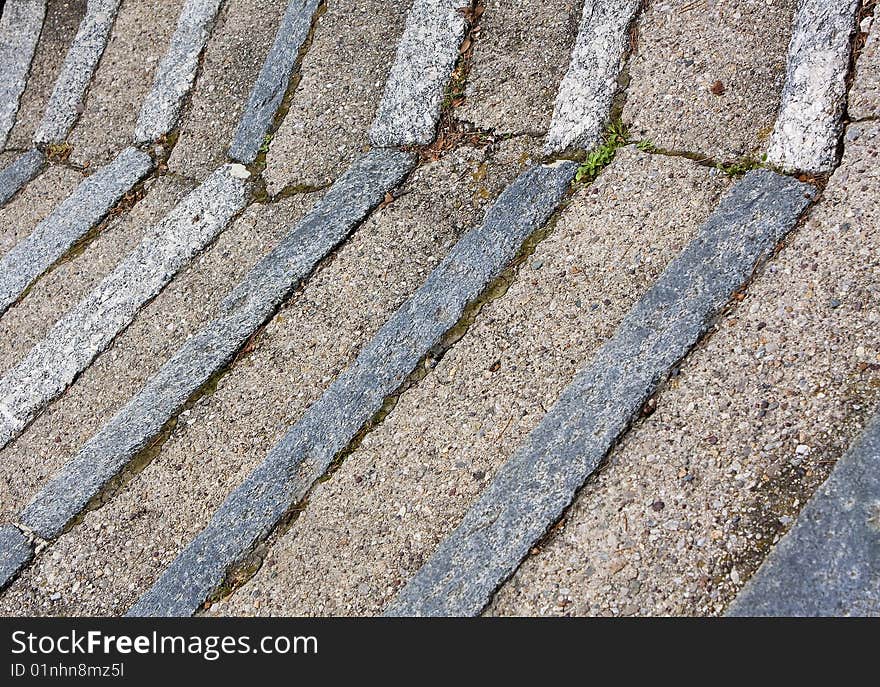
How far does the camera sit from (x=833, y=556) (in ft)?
4.99

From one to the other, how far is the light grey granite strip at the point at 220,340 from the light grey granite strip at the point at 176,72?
902mm

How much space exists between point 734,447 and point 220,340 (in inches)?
56.8

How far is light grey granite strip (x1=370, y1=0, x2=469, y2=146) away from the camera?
255 centimetres

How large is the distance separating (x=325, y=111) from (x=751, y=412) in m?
1.74

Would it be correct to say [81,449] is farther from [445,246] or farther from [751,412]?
[751,412]

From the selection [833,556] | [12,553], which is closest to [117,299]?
[12,553]

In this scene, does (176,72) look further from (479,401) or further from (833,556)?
(833,556)

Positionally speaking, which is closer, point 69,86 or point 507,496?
point 507,496

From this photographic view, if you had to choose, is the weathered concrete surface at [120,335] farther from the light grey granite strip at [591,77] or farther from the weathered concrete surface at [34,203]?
the light grey granite strip at [591,77]

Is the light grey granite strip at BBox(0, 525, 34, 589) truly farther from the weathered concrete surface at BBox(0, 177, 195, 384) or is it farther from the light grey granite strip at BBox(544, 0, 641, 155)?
the light grey granite strip at BBox(544, 0, 641, 155)

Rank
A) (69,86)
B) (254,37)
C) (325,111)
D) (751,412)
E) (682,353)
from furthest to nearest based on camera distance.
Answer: (69,86) → (254,37) → (325,111) → (682,353) → (751,412)

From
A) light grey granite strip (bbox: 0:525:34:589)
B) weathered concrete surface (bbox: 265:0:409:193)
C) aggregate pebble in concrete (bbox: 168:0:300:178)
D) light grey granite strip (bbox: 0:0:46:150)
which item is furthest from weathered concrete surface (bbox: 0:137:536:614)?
light grey granite strip (bbox: 0:0:46:150)

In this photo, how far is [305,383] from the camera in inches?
85.2

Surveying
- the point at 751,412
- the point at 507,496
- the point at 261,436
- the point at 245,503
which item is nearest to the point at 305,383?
the point at 261,436
